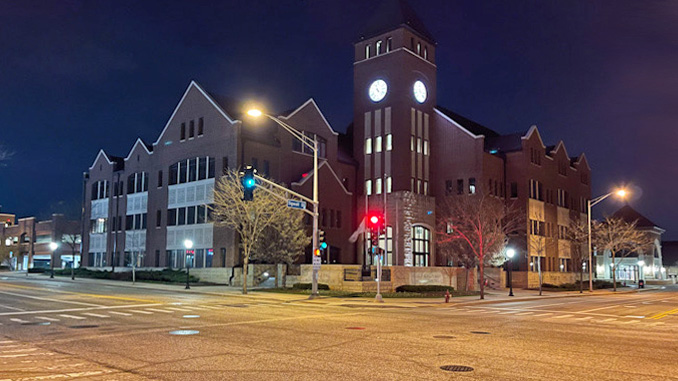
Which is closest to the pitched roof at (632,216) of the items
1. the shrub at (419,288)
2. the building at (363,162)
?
the building at (363,162)

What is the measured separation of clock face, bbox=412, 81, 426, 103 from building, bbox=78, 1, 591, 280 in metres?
0.12

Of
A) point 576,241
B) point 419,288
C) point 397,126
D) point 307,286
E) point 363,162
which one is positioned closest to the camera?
point 419,288

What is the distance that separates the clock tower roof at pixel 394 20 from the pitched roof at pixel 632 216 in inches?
2493

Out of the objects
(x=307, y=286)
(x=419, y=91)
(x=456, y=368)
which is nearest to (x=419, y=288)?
(x=307, y=286)

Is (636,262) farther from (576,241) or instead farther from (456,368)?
Answer: (456,368)

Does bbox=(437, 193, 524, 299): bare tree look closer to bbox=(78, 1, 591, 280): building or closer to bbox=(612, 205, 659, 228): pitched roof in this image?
bbox=(78, 1, 591, 280): building

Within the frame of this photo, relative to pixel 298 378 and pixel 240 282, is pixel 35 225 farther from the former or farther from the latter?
pixel 298 378

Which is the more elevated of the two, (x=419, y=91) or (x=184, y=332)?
(x=419, y=91)

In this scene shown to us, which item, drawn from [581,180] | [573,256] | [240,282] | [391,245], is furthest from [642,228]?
[240,282]

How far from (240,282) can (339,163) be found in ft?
59.3

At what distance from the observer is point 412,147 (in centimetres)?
5966

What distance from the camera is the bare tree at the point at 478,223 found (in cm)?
4647

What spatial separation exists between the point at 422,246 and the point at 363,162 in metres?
11.1

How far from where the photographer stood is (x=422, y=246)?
2341 inches
